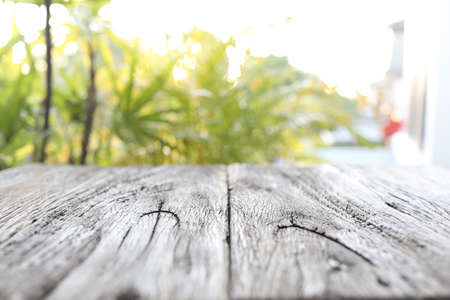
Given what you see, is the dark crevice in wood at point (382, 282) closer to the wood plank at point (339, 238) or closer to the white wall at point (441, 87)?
the wood plank at point (339, 238)

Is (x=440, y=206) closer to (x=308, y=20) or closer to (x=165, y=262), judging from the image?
(x=165, y=262)

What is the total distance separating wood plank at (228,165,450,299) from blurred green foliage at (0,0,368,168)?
0.70m

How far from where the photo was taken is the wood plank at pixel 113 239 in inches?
10.6

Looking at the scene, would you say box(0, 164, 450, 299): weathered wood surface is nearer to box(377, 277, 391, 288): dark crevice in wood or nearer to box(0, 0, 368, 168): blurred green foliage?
box(377, 277, 391, 288): dark crevice in wood

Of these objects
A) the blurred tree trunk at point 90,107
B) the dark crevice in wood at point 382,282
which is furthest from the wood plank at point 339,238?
the blurred tree trunk at point 90,107

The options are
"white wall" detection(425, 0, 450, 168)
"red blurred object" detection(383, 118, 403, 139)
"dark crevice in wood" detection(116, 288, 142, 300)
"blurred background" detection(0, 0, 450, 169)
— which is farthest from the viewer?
"red blurred object" detection(383, 118, 403, 139)

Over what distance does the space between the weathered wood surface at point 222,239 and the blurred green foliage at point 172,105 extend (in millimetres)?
686

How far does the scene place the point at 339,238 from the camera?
1.21 feet

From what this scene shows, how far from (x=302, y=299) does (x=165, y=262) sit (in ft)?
0.36

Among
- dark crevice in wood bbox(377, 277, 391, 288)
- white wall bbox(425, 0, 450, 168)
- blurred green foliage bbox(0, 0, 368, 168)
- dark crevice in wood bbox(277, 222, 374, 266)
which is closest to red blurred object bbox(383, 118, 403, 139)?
white wall bbox(425, 0, 450, 168)

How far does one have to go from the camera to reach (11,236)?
38cm

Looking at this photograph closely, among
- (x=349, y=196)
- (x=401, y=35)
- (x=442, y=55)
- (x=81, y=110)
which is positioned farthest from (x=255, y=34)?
(x=401, y=35)

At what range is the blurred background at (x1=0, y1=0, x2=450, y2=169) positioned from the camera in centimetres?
128

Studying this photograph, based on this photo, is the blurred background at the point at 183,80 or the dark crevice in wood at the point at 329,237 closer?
the dark crevice in wood at the point at 329,237
